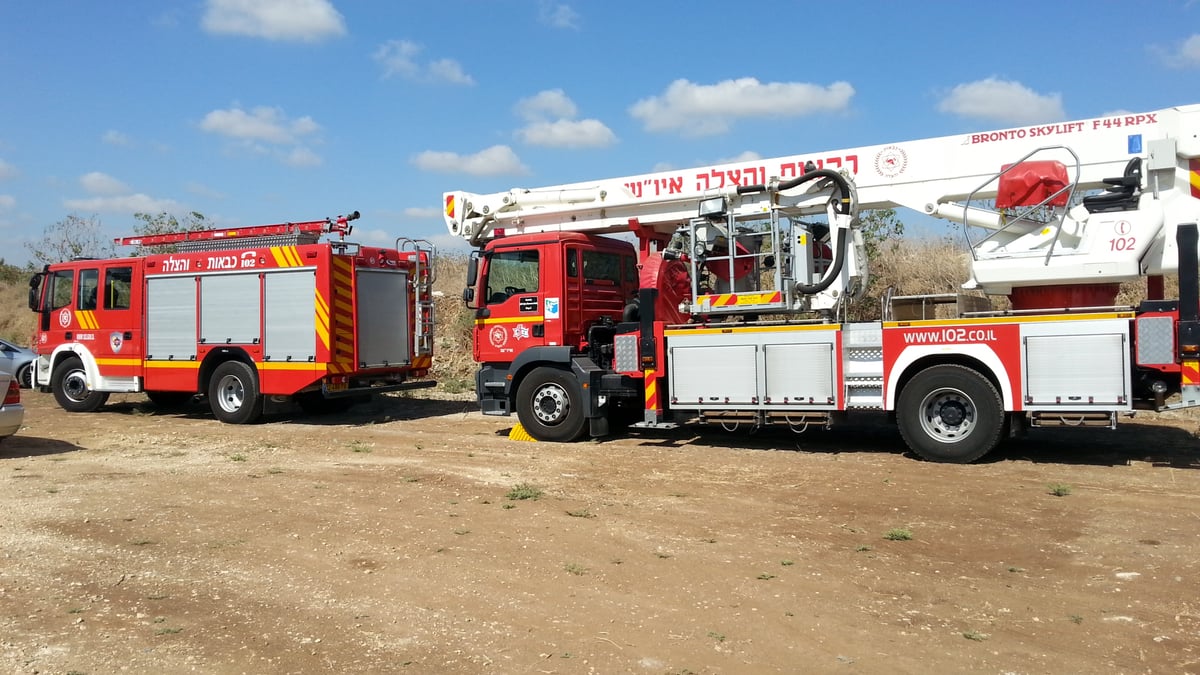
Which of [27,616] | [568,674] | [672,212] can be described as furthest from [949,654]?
Answer: [672,212]

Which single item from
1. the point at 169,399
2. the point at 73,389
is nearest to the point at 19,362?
the point at 73,389

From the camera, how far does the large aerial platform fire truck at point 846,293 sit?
960 cm

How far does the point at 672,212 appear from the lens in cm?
1257

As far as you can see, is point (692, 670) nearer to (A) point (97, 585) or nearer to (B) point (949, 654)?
(B) point (949, 654)

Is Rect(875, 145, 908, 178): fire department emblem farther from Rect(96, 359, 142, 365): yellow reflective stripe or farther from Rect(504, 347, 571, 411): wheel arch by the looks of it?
Rect(96, 359, 142, 365): yellow reflective stripe

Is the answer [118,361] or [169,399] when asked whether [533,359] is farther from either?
[169,399]

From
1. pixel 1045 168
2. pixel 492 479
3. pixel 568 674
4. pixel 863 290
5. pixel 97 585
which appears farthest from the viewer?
pixel 863 290

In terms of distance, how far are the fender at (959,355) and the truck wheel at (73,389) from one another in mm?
14196

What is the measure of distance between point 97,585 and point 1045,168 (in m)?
9.87

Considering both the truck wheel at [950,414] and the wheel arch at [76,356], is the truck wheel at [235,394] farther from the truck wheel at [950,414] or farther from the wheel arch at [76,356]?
the truck wheel at [950,414]

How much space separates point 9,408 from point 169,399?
6759 mm

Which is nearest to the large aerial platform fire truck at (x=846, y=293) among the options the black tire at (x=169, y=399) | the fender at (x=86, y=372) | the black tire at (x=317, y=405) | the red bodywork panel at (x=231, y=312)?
the red bodywork panel at (x=231, y=312)

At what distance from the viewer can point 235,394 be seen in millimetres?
15273

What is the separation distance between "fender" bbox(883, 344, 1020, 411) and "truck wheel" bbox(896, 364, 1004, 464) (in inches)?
4.0
